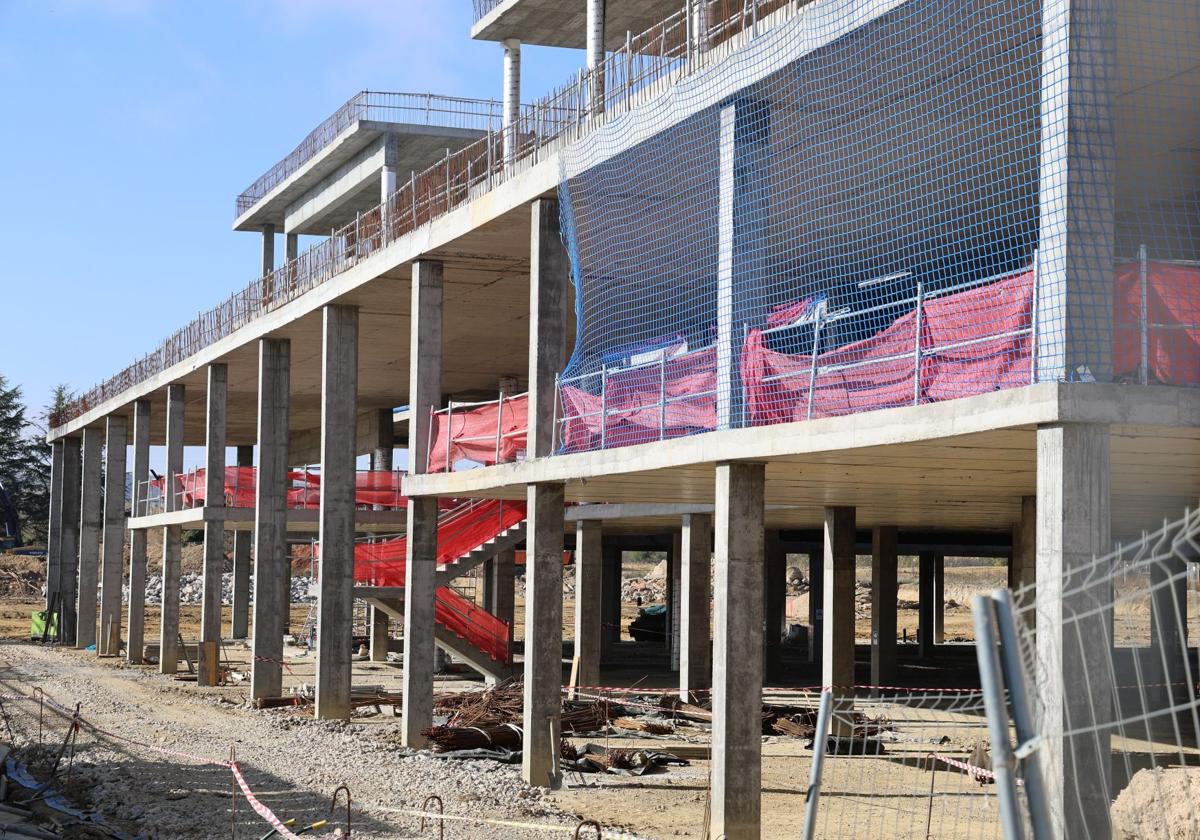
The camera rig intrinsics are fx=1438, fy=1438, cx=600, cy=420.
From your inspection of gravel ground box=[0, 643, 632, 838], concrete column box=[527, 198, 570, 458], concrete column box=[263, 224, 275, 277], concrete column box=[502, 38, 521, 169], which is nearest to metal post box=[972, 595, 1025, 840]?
gravel ground box=[0, 643, 632, 838]

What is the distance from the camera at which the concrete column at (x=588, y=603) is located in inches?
1156

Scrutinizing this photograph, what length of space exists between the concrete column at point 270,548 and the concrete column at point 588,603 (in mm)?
5948

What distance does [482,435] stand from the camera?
2056 cm

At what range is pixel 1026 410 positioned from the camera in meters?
9.75

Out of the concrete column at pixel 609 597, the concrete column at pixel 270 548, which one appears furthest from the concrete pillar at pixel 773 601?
the concrete column at pixel 270 548

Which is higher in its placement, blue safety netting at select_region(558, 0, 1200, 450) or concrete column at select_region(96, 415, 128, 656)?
blue safety netting at select_region(558, 0, 1200, 450)

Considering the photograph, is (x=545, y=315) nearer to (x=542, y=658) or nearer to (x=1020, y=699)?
(x=542, y=658)

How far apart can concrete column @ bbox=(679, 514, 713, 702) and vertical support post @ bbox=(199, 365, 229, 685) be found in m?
10.8

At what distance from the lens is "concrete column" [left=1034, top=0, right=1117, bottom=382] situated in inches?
395

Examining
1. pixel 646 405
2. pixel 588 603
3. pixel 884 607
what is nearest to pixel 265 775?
pixel 646 405

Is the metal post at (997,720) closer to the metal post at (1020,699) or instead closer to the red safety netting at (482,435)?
the metal post at (1020,699)

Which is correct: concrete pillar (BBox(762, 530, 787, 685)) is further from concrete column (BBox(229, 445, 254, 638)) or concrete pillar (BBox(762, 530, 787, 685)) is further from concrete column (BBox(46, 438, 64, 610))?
concrete column (BBox(46, 438, 64, 610))

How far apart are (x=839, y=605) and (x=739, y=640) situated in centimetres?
1102

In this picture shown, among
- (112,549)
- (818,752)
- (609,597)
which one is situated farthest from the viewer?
(609,597)
